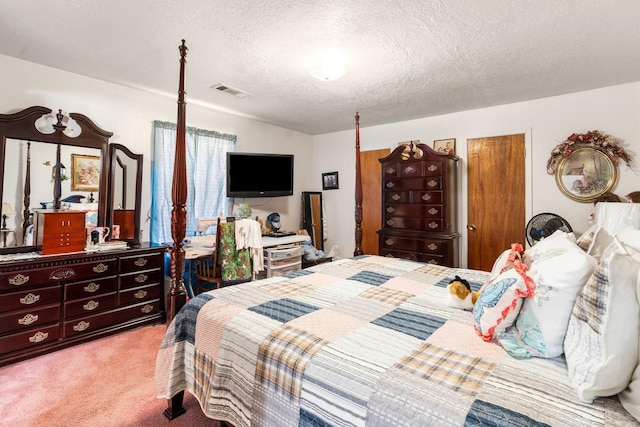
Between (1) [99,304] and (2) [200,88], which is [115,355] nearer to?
(1) [99,304]

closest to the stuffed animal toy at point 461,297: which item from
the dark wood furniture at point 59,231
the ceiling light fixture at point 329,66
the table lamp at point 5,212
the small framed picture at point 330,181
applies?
the ceiling light fixture at point 329,66

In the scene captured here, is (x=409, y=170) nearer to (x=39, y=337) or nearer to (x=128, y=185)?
(x=128, y=185)

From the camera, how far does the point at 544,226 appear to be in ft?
10.6

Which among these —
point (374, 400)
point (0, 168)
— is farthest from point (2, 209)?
point (374, 400)

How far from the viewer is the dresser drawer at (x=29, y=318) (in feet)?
7.24

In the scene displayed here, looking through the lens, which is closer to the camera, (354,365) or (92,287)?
(354,365)

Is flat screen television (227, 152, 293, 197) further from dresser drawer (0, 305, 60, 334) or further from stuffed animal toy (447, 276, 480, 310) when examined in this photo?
stuffed animal toy (447, 276, 480, 310)

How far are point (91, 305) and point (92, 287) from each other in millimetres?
151

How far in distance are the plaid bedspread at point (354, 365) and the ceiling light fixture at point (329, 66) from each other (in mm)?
1734

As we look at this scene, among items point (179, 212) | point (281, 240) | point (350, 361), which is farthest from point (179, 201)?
point (281, 240)

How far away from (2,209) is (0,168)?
12.9 inches

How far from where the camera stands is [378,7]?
6.24ft

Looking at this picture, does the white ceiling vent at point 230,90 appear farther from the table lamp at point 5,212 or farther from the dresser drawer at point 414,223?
the dresser drawer at point 414,223

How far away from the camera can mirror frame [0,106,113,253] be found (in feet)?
8.13
